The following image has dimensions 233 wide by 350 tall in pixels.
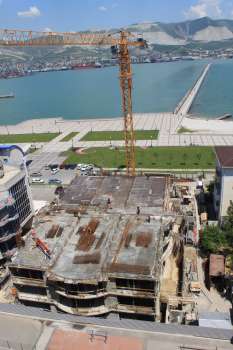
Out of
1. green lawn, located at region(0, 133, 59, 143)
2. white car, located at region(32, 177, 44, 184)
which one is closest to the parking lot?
white car, located at region(32, 177, 44, 184)

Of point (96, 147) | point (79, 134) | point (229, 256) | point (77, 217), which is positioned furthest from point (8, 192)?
point (79, 134)

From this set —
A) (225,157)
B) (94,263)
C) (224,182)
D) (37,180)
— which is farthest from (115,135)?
(94,263)

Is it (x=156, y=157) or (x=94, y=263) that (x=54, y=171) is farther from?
(x=94, y=263)

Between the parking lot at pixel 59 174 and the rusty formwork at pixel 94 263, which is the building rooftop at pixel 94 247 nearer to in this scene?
the rusty formwork at pixel 94 263

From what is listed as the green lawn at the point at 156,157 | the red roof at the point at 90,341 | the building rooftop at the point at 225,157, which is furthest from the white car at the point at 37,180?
the red roof at the point at 90,341

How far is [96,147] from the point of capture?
357 feet

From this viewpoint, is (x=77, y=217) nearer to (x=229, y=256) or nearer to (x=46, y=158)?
(x=229, y=256)

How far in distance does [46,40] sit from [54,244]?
88.4m

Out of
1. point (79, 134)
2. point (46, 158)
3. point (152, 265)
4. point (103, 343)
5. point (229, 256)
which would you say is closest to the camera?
point (103, 343)

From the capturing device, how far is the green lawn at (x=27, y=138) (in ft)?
408

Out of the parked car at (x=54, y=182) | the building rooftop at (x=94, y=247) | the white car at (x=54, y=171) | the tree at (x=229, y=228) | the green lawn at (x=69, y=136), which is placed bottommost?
the parked car at (x=54, y=182)

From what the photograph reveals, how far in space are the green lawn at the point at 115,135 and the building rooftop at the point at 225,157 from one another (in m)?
55.9

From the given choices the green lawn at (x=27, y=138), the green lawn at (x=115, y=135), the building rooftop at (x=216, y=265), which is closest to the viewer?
the building rooftop at (x=216, y=265)

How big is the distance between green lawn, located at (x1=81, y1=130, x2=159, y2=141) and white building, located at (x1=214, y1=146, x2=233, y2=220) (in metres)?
58.2
